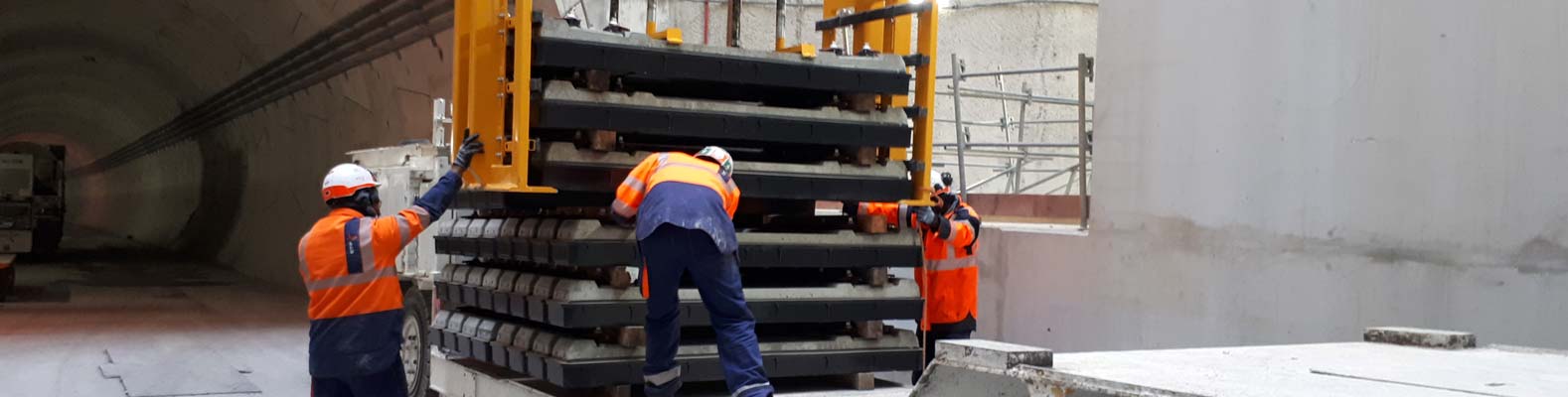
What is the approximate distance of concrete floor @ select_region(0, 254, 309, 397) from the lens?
10242mm

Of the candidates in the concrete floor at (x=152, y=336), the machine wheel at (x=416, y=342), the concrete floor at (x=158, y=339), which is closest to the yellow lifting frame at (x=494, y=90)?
the concrete floor at (x=158, y=339)

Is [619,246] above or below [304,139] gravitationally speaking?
below

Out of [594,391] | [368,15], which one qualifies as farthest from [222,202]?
[594,391]

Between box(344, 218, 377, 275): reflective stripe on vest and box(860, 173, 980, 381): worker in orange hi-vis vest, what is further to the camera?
box(860, 173, 980, 381): worker in orange hi-vis vest

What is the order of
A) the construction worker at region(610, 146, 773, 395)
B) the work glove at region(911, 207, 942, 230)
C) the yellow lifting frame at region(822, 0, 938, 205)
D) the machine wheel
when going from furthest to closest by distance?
the machine wheel, the work glove at region(911, 207, 942, 230), the yellow lifting frame at region(822, 0, 938, 205), the construction worker at region(610, 146, 773, 395)

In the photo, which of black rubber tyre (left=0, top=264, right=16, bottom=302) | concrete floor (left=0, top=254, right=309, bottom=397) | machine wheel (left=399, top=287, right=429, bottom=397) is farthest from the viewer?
black rubber tyre (left=0, top=264, right=16, bottom=302)

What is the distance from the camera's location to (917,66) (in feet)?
20.8

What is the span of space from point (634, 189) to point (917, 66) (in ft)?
5.19

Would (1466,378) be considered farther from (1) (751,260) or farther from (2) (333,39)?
(2) (333,39)

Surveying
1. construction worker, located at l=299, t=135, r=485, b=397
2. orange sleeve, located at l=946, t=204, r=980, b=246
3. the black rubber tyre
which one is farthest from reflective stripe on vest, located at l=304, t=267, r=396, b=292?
the black rubber tyre

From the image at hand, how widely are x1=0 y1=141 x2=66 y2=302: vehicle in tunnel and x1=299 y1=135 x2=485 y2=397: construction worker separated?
567 inches

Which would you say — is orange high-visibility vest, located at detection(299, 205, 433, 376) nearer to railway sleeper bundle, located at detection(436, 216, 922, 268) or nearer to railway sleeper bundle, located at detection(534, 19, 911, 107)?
railway sleeper bundle, located at detection(436, 216, 922, 268)

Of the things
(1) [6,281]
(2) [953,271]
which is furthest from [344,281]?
(1) [6,281]

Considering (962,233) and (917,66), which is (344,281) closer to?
(917,66)
